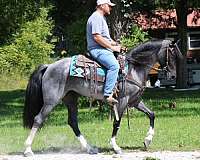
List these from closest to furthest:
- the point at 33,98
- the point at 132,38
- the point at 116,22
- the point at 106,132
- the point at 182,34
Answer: the point at 33,98, the point at 106,132, the point at 116,22, the point at 132,38, the point at 182,34

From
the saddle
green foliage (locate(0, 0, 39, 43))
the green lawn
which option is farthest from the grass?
green foliage (locate(0, 0, 39, 43))

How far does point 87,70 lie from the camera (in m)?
10.4

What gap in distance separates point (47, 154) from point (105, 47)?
226cm

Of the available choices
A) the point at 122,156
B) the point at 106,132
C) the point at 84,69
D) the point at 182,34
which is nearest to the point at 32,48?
the point at 182,34

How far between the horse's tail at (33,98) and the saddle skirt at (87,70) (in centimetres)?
70

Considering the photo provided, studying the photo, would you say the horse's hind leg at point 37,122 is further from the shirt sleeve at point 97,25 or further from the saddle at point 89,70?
the shirt sleeve at point 97,25

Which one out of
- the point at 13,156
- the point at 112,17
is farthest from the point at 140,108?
the point at 112,17

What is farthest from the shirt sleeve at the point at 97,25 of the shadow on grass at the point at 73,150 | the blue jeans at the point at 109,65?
the shadow on grass at the point at 73,150

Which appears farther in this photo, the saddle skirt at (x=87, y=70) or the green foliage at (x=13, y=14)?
the green foliage at (x=13, y=14)

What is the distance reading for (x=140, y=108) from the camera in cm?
1116

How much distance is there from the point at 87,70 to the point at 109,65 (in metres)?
0.45

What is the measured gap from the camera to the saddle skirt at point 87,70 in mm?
10422

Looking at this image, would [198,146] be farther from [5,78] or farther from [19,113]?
[5,78]

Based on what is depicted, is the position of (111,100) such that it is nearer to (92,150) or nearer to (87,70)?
(87,70)
